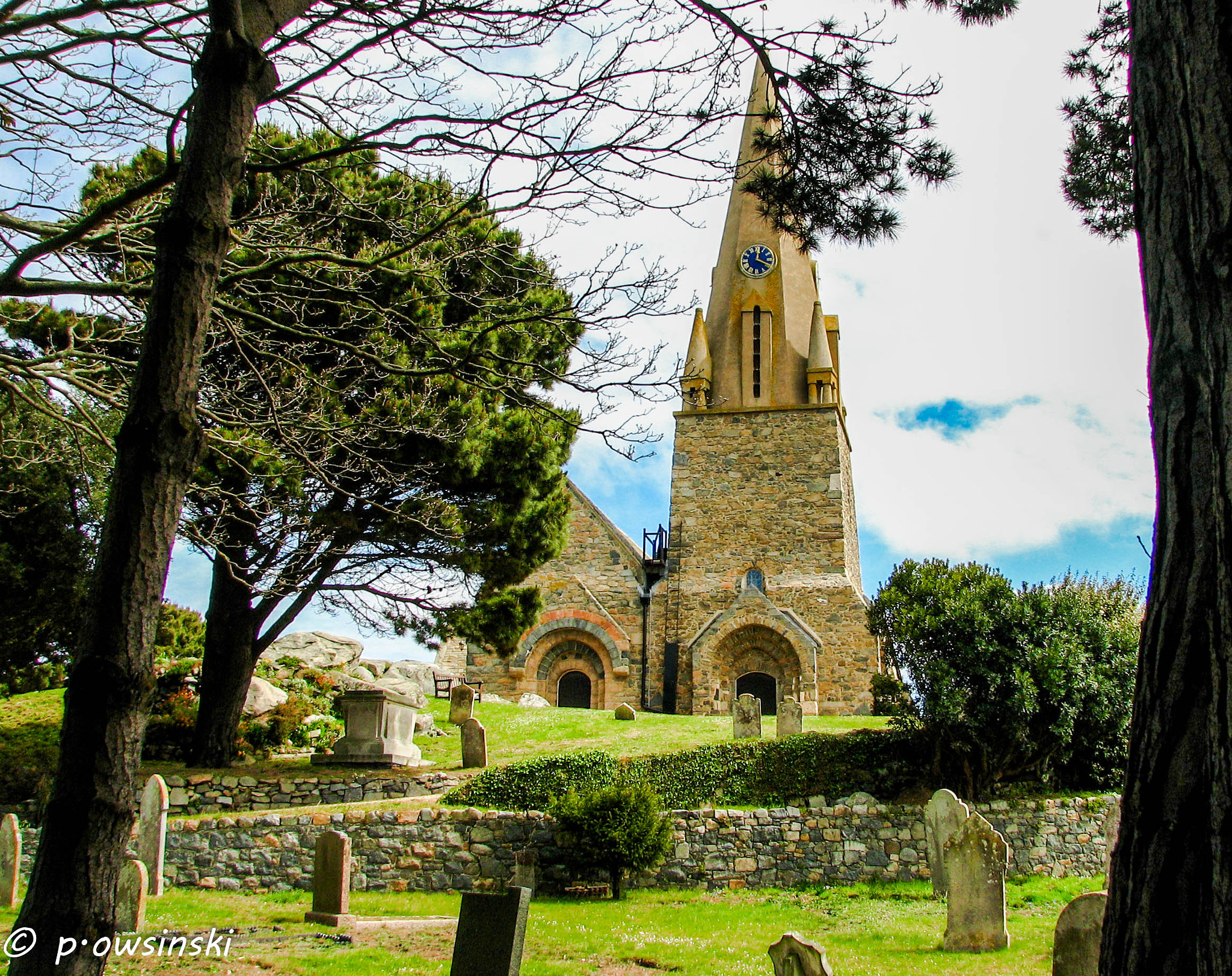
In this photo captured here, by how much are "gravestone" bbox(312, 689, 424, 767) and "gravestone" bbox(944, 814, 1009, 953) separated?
871 cm

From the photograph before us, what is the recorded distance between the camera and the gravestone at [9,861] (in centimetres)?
965

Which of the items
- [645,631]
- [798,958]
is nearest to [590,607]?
[645,631]

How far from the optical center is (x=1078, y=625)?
45.4 feet

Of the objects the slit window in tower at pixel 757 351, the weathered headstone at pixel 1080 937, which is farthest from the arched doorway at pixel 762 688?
the weathered headstone at pixel 1080 937

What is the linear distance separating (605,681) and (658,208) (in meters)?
19.7

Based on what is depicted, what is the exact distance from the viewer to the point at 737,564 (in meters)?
24.5

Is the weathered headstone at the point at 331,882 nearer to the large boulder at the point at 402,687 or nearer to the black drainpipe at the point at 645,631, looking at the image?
the large boulder at the point at 402,687

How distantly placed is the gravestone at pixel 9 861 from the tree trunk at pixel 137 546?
7.62 metres

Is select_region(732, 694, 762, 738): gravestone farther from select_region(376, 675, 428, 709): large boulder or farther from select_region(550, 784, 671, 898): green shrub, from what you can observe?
select_region(376, 675, 428, 709): large boulder

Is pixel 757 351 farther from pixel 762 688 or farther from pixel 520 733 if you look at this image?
pixel 520 733

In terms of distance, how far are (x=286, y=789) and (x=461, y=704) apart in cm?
476

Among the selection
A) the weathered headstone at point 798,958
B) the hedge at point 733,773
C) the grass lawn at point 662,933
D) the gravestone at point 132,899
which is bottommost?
the grass lawn at point 662,933

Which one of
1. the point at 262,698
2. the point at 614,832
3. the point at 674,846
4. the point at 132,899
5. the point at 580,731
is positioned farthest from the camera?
the point at 580,731

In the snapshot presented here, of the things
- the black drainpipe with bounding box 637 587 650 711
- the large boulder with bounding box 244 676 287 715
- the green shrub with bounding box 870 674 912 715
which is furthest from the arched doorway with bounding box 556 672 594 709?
the large boulder with bounding box 244 676 287 715
